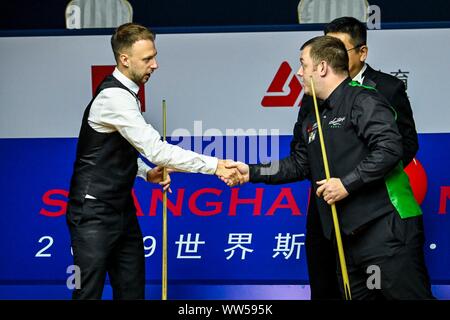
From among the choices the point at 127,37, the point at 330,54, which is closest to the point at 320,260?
the point at 330,54

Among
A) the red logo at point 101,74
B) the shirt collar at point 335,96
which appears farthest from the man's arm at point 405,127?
the red logo at point 101,74

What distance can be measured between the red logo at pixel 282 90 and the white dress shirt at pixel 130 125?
1.12 metres

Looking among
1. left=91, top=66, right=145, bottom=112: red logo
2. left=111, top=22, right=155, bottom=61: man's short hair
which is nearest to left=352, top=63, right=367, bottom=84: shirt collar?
left=111, top=22, right=155, bottom=61: man's short hair

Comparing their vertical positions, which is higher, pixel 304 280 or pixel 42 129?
pixel 42 129

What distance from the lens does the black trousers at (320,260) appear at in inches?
164

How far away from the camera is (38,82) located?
505 centimetres

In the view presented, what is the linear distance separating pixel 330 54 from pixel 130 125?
0.86m

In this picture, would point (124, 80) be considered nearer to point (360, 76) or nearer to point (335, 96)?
point (335, 96)

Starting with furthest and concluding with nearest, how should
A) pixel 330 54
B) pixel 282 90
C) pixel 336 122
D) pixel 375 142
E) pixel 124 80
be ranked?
pixel 282 90 < pixel 124 80 < pixel 330 54 < pixel 336 122 < pixel 375 142

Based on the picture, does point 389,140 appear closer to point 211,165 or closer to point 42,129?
point 211,165

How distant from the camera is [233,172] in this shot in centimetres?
417

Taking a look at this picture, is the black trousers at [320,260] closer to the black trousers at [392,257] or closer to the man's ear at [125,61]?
the black trousers at [392,257]
